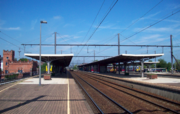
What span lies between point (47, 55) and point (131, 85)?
48.7ft

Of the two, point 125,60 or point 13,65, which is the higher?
point 125,60

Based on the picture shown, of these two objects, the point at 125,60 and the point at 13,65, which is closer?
the point at 125,60

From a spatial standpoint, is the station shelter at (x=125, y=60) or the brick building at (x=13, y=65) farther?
the brick building at (x=13, y=65)

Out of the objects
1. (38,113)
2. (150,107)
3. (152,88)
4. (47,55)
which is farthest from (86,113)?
(47,55)

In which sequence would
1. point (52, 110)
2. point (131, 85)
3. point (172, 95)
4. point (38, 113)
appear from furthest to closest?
point (131, 85) → point (172, 95) → point (52, 110) → point (38, 113)

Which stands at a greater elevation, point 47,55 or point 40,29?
point 40,29

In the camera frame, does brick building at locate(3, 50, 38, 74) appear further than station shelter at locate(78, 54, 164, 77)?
Yes

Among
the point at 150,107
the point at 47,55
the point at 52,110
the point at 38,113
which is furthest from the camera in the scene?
the point at 47,55

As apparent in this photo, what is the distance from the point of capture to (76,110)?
24.3 feet

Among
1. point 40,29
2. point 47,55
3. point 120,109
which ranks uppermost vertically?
point 40,29

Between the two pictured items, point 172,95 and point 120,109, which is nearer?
point 120,109

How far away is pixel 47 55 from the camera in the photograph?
2491cm

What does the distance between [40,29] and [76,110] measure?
481 inches

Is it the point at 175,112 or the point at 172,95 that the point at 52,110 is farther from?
the point at 172,95
